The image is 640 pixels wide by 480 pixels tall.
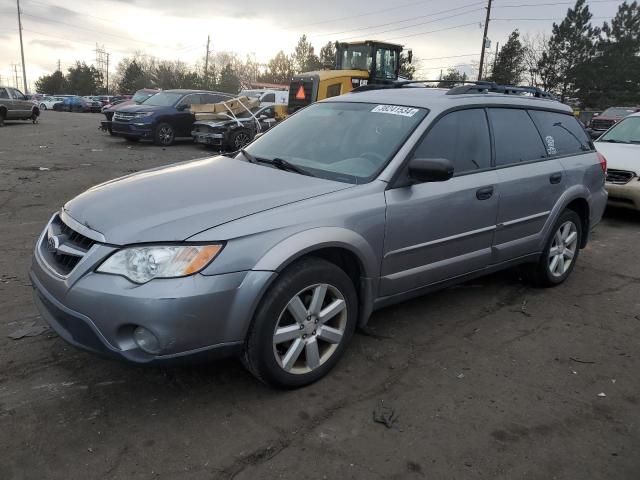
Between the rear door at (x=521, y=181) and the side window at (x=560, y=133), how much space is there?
0.06m

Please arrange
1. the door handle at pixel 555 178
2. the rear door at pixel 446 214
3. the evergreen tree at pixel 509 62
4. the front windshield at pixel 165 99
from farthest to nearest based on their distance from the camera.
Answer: the evergreen tree at pixel 509 62 < the front windshield at pixel 165 99 < the door handle at pixel 555 178 < the rear door at pixel 446 214

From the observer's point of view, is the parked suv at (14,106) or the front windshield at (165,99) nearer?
the front windshield at (165,99)

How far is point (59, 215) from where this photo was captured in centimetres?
326

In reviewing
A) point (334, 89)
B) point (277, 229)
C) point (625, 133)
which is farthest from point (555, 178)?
point (334, 89)

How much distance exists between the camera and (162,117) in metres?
16.0

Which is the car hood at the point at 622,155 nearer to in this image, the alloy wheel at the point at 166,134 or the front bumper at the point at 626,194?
the front bumper at the point at 626,194

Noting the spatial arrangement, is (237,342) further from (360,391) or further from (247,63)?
(247,63)

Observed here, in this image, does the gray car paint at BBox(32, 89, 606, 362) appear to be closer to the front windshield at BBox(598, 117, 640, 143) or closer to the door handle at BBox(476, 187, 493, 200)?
the door handle at BBox(476, 187, 493, 200)

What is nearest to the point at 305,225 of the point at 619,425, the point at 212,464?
the point at 212,464

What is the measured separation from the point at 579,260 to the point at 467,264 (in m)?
2.69

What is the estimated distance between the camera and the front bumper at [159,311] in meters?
2.51

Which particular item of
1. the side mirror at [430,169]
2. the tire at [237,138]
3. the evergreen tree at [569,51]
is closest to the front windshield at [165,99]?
the tire at [237,138]

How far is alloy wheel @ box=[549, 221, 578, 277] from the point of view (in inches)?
192

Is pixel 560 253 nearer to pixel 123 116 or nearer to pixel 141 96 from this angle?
pixel 123 116
